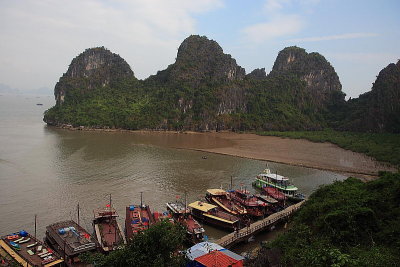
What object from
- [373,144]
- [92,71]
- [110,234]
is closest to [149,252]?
[110,234]

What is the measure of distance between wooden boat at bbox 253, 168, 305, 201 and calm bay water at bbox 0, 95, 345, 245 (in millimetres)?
1795

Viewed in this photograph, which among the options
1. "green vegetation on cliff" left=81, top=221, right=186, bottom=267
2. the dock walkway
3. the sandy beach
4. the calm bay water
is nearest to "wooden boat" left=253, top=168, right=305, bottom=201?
the calm bay water

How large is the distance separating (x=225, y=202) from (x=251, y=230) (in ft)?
17.1

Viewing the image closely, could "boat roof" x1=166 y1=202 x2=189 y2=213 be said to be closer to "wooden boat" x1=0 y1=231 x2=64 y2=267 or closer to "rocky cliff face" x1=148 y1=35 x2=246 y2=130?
"wooden boat" x1=0 y1=231 x2=64 y2=267

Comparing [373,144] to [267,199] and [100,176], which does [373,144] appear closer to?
[267,199]

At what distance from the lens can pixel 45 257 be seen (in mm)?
16719

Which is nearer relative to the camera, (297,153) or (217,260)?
(217,260)

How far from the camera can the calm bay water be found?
25.8m

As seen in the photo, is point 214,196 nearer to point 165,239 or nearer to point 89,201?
point 89,201

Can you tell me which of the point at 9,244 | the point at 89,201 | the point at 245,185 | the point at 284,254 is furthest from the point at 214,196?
the point at 9,244

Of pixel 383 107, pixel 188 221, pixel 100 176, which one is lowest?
pixel 188 221

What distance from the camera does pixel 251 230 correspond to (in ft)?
72.0

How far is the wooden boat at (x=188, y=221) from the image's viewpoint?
67.8 feet

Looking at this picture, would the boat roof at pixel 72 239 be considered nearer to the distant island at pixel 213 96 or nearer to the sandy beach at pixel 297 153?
the sandy beach at pixel 297 153
